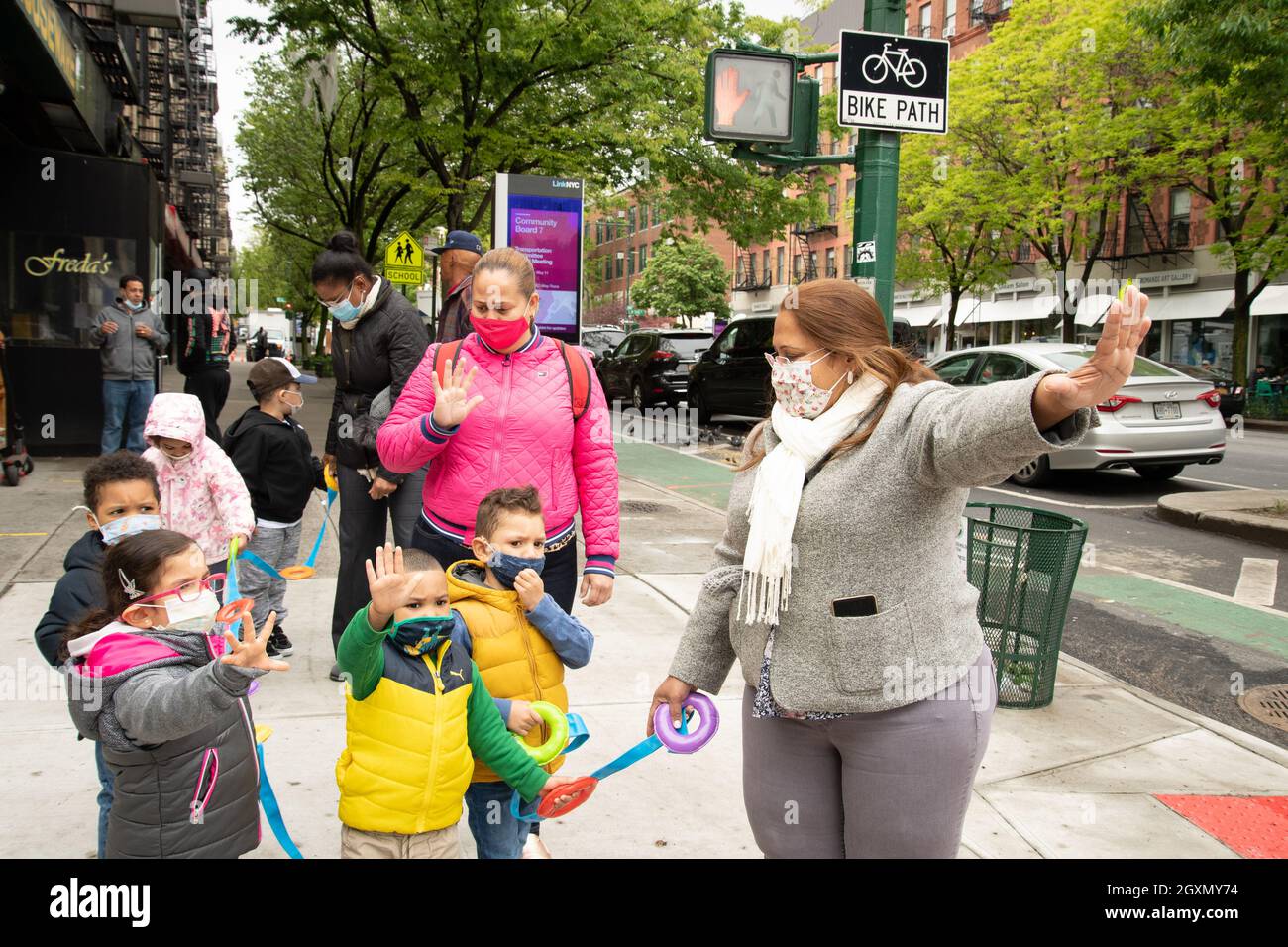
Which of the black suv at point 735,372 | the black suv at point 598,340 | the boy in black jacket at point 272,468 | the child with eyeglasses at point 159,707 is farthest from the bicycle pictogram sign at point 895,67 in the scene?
the black suv at point 598,340

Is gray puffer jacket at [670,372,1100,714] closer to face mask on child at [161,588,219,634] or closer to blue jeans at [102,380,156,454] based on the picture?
face mask on child at [161,588,219,634]

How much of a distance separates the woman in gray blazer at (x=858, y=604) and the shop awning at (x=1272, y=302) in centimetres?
3302

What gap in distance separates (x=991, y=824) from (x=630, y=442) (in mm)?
13458

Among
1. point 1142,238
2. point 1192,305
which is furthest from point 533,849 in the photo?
point 1142,238

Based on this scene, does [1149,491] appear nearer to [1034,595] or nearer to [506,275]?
[1034,595]

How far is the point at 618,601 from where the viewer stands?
21.9 feet

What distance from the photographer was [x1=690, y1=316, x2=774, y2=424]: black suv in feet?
58.9

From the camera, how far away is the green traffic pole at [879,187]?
5281 millimetres

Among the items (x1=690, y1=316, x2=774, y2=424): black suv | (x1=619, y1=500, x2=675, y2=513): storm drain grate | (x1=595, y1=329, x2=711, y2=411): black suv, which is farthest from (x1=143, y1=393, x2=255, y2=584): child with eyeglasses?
(x1=595, y1=329, x2=711, y2=411): black suv

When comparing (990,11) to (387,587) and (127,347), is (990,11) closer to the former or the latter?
(127,347)

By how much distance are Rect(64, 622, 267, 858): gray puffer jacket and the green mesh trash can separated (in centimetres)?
342

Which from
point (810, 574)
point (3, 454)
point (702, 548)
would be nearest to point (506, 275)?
point (810, 574)

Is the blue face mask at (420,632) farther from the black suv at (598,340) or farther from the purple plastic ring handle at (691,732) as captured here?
the black suv at (598,340)

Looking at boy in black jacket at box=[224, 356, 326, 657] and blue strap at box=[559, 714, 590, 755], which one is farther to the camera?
boy in black jacket at box=[224, 356, 326, 657]
